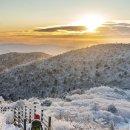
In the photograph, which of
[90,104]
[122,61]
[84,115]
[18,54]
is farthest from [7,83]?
[18,54]

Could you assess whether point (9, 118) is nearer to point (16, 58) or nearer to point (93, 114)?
point (93, 114)

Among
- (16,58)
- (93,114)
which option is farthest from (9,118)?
(16,58)

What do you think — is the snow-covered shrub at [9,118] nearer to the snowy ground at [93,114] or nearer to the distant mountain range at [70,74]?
the snowy ground at [93,114]

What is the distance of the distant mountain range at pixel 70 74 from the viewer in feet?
200

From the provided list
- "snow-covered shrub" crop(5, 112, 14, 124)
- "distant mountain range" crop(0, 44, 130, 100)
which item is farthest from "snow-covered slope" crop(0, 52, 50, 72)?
"snow-covered shrub" crop(5, 112, 14, 124)

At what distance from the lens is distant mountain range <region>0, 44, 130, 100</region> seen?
200 ft

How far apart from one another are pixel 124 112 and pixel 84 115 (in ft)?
14.1

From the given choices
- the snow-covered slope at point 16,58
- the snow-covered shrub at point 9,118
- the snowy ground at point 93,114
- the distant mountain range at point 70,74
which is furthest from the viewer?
the snow-covered slope at point 16,58

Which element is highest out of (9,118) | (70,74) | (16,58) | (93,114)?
(9,118)

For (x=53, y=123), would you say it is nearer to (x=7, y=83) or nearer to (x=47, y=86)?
(x=47, y=86)

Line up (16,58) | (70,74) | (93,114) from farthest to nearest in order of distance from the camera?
(16,58)
(70,74)
(93,114)

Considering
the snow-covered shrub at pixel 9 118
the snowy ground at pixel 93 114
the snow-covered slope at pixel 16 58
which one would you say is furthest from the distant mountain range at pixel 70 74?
the snow-covered slope at pixel 16 58

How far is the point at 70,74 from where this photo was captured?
2653 inches

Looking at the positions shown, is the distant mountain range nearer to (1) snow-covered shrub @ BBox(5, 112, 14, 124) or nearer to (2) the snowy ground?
(2) the snowy ground
